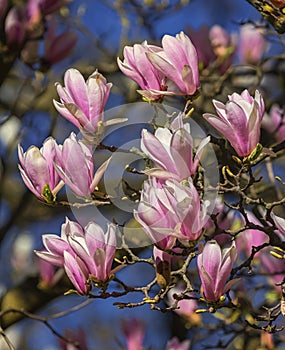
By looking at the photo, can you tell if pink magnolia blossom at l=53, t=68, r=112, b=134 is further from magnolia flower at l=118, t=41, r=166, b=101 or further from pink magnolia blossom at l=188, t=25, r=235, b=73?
pink magnolia blossom at l=188, t=25, r=235, b=73

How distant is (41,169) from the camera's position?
113 centimetres

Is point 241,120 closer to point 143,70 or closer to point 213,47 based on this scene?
point 143,70

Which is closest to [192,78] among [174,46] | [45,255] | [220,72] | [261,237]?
[174,46]

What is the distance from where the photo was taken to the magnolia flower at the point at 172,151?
3.34 feet

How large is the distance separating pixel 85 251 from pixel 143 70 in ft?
0.91

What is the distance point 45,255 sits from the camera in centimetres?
115

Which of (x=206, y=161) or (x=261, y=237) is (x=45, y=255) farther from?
(x=261, y=237)

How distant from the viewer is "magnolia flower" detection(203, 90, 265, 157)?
3.49 ft

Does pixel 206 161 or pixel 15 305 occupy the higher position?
pixel 206 161

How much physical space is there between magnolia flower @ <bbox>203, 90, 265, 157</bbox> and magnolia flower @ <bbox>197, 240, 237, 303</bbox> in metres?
0.14

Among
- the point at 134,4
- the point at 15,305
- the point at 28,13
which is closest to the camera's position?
the point at 15,305

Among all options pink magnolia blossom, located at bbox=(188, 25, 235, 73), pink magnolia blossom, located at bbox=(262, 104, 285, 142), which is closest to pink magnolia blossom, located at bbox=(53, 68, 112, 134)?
pink magnolia blossom, located at bbox=(262, 104, 285, 142)

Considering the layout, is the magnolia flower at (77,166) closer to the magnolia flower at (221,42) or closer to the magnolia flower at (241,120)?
the magnolia flower at (241,120)

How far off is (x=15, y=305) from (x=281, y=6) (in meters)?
1.00
